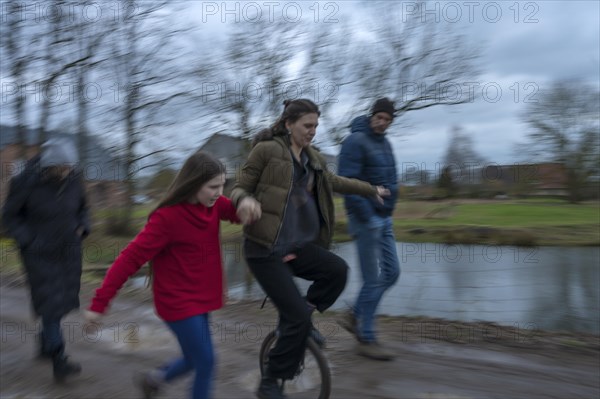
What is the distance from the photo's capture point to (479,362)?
462 cm

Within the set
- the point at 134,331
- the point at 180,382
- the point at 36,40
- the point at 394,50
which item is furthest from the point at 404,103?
the point at 180,382

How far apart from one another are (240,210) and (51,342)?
87.7 inches

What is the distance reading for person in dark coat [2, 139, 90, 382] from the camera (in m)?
4.31

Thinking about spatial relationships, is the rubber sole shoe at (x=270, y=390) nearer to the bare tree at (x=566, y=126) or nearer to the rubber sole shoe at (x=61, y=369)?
the rubber sole shoe at (x=61, y=369)

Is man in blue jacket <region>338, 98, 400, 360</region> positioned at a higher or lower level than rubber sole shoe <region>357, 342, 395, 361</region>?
higher

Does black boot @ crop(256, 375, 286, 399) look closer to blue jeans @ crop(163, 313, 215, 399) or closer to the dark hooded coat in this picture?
blue jeans @ crop(163, 313, 215, 399)

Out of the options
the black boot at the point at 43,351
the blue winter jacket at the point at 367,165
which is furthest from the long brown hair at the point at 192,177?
the black boot at the point at 43,351

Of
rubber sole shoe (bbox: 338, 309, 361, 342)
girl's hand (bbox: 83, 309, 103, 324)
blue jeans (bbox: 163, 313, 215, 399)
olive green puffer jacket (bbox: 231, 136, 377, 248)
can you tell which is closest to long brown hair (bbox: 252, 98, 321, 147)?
olive green puffer jacket (bbox: 231, 136, 377, 248)

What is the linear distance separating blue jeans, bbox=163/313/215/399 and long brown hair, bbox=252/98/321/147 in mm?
1158

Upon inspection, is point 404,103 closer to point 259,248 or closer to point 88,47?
point 88,47

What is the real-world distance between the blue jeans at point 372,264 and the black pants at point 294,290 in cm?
115

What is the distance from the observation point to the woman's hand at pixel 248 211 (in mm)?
3217

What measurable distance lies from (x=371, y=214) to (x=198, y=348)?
2.07 m

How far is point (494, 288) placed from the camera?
8.69 m
